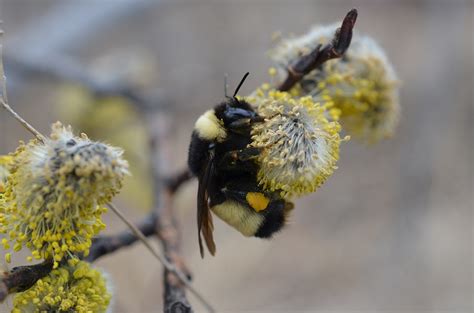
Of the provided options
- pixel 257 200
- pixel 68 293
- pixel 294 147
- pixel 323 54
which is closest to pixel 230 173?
pixel 257 200

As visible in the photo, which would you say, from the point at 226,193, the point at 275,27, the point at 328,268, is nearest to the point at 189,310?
the point at 226,193

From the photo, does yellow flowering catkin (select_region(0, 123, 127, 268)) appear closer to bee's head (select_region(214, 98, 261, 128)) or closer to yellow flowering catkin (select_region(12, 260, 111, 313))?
yellow flowering catkin (select_region(12, 260, 111, 313))

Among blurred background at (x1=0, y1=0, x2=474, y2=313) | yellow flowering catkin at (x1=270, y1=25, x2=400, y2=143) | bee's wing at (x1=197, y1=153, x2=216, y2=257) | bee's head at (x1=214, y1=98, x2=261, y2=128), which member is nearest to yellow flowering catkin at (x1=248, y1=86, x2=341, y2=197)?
bee's head at (x1=214, y1=98, x2=261, y2=128)

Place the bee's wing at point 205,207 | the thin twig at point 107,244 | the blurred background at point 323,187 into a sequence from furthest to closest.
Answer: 1. the blurred background at point 323,187
2. the thin twig at point 107,244
3. the bee's wing at point 205,207

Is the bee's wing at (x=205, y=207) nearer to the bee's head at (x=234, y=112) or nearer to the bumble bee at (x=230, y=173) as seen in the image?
the bumble bee at (x=230, y=173)

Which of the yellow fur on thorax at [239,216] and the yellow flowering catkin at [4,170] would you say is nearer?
the yellow flowering catkin at [4,170]

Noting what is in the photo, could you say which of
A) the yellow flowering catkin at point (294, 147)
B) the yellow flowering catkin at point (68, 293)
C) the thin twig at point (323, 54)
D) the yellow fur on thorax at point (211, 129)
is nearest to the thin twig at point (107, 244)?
the yellow flowering catkin at point (68, 293)

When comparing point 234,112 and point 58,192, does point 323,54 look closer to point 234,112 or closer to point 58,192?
point 234,112
